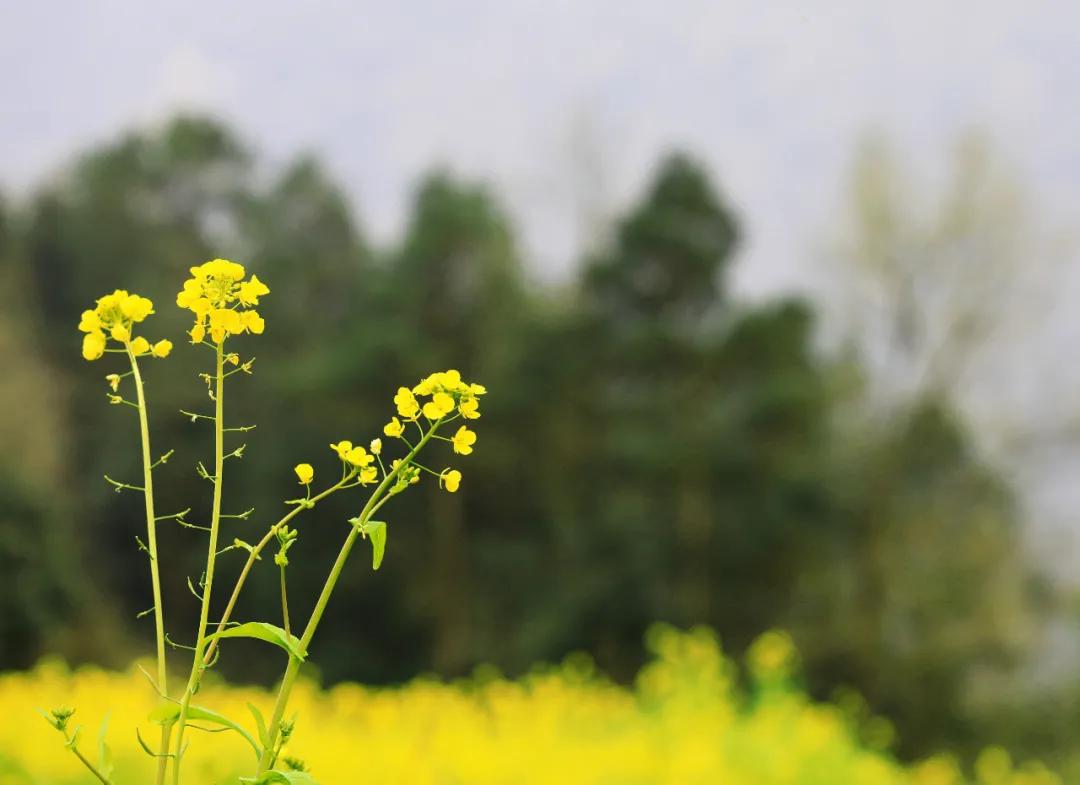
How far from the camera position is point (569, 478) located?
755 cm

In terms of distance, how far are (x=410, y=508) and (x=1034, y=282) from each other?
168 inches

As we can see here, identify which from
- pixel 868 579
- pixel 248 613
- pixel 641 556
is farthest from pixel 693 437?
pixel 248 613

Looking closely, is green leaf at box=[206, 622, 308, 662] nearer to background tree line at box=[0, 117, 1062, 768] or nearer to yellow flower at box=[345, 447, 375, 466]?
yellow flower at box=[345, 447, 375, 466]

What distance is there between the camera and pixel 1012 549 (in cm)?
646

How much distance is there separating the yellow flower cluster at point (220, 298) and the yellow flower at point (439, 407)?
101mm

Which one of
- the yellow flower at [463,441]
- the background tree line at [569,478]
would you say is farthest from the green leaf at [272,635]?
the background tree line at [569,478]

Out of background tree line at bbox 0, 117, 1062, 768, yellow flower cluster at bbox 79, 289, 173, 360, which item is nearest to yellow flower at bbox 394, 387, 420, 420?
yellow flower cluster at bbox 79, 289, 173, 360

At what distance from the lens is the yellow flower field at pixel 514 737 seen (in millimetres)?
2230

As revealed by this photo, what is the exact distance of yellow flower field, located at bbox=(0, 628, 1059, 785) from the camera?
2.23 meters

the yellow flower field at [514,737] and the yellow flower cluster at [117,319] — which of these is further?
the yellow flower field at [514,737]

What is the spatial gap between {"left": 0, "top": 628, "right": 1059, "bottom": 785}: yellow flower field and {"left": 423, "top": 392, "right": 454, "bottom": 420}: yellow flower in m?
1.29

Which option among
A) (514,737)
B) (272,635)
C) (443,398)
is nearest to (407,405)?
(443,398)

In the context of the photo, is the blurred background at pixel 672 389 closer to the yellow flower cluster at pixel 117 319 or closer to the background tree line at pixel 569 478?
the background tree line at pixel 569 478

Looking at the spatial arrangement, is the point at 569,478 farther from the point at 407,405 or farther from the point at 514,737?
the point at 407,405
